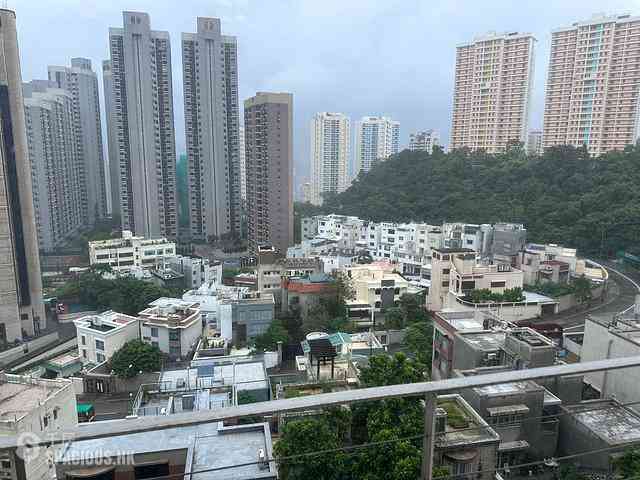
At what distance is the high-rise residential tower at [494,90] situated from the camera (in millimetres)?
26625

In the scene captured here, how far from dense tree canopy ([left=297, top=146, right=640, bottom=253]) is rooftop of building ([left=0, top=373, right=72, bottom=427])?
15.8 m

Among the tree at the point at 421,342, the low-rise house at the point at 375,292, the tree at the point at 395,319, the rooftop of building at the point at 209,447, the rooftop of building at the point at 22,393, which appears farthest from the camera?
the low-rise house at the point at 375,292

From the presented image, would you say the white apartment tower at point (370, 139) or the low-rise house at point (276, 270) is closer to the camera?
the low-rise house at point (276, 270)

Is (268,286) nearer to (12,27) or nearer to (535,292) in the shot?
(535,292)

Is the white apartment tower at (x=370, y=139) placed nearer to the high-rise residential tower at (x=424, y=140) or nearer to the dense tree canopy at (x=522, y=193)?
the high-rise residential tower at (x=424, y=140)

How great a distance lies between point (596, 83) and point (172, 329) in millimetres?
24529

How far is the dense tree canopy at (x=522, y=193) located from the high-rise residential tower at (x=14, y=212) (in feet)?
45.3

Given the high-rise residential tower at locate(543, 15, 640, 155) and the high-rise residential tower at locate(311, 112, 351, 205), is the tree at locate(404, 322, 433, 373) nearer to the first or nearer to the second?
the high-rise residential tower at locate(543, 15, 640, 155)

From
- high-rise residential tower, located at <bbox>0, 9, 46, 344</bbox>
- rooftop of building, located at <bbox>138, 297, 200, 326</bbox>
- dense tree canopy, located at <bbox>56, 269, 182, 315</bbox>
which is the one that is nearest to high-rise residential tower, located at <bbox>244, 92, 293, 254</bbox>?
dense tree canopy, located at <bbox>56, 269, 182, 315</bbox>

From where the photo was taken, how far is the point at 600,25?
76.7 feet

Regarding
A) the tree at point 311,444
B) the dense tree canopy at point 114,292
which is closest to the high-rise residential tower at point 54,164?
the dense tree canopy at point 114,292

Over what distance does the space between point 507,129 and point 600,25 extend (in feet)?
22.4

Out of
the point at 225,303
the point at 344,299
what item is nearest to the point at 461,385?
the point at 225,303

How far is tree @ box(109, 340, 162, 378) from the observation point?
9758mm
